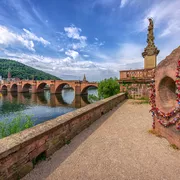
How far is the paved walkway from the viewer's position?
231 cm

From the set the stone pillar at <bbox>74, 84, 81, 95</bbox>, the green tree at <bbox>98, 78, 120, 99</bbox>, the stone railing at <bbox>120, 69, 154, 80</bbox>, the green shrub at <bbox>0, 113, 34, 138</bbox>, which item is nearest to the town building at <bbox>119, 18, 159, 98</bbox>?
the stone railing at <bbox>120, 69, 154, 80</bbox>

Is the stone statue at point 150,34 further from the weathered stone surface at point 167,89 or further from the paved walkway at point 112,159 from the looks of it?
the paved walkway at point 112,159

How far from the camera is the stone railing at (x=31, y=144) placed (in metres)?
2.01

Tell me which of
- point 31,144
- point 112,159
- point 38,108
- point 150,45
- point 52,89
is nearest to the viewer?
point 31,144

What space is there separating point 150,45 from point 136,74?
12.8 feet

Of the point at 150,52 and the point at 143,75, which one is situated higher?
the point at 150,52

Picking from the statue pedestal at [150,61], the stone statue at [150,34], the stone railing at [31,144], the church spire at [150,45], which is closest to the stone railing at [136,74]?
the statue pedestal at [150,61]

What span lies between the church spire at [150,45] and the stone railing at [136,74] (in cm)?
278

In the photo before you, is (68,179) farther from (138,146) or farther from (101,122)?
(101,122)

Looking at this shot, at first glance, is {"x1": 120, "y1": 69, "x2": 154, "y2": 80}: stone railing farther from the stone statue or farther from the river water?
the river water

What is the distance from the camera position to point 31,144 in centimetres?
243

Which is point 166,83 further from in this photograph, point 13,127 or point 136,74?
point 136,74

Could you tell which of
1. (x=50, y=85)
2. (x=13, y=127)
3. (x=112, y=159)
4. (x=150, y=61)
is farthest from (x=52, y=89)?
(x=112, y=159)

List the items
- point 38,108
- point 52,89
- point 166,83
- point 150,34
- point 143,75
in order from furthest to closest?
point 52,89
point 38,108
point 150,34
point 143,75
point 166,83
